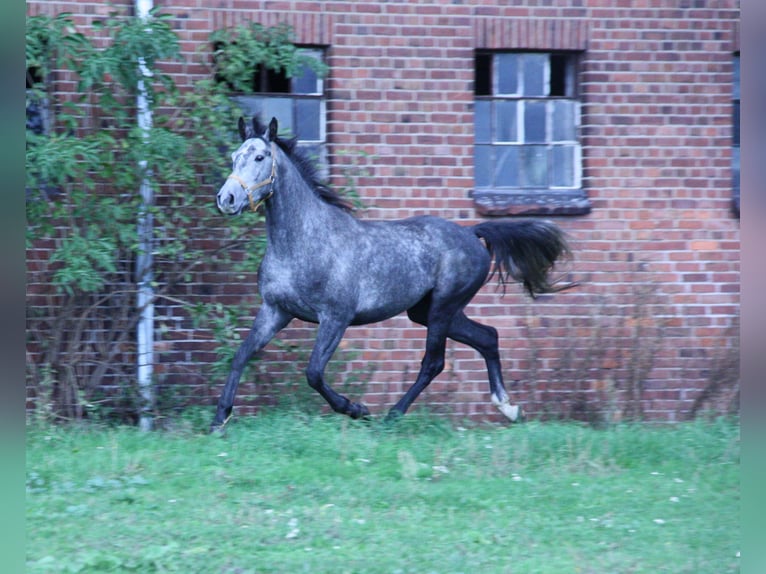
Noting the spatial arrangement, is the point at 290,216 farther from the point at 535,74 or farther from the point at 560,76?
the point at 560,76

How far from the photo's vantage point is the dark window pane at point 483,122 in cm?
945

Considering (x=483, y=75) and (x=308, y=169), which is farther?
(x=483, y=75)

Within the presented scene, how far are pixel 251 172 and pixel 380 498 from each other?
98.6 inches

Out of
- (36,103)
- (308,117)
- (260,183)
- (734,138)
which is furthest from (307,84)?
(734,138)

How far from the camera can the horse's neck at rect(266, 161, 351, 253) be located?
23.6ft

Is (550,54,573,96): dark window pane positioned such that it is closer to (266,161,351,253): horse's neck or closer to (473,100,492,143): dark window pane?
(473,100,492,143): dark window pane

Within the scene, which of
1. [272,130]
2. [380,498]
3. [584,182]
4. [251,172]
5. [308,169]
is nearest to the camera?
[380,498]

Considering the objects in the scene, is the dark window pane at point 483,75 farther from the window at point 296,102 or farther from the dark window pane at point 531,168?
the window at point 296,102

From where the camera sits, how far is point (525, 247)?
803 centimetres

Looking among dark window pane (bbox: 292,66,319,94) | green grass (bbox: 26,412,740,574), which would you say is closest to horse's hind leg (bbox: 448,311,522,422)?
green grass (bbox: 26,412,740,574)

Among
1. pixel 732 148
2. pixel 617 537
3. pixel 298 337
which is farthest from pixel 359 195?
pixel 617 537

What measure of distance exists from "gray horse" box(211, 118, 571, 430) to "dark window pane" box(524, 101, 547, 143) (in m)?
1.69

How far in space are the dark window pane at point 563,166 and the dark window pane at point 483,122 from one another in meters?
0.66
